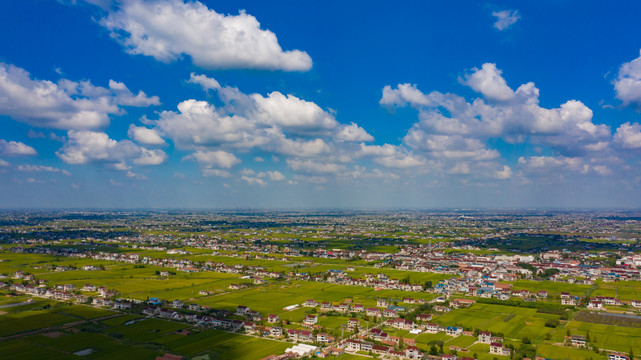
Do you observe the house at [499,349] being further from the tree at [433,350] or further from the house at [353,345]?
the house at [353,345]

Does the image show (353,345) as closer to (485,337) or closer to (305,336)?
(305,336)

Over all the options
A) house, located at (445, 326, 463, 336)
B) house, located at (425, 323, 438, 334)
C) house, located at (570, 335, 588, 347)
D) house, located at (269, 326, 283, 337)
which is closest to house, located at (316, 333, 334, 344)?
house, located at (269, 326, 283, 337)

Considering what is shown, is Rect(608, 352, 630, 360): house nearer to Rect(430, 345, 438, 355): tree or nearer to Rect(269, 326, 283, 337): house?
Rect(430, 345, 438, 355): tree

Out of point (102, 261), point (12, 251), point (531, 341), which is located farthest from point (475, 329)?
point (12, 251)

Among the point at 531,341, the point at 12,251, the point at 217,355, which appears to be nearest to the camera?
the point at 217,355

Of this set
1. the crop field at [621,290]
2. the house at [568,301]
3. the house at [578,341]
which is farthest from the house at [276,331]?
the crop field at [621,290]

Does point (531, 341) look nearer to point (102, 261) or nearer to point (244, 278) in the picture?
point (244, 278)
